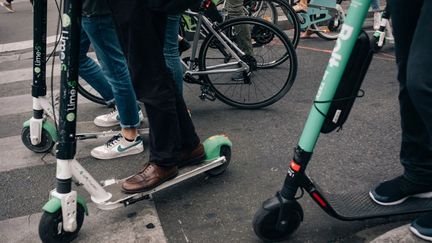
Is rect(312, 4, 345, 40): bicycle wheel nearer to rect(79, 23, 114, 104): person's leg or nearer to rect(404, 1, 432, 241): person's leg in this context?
rect(79, 23, 114, 104): person's leg

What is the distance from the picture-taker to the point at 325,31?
712 centimetres

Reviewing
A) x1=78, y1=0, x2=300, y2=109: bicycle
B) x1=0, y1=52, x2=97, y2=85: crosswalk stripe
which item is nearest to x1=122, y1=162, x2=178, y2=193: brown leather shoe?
x1=78, y1=0, x2=300, y2=109: bicycle

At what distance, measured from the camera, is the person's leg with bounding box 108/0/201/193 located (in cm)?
238

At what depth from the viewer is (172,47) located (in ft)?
10.4

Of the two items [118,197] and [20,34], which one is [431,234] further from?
[20,34]

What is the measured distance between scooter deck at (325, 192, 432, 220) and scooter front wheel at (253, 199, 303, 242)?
228mm

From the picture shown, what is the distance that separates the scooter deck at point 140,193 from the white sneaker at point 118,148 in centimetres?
70

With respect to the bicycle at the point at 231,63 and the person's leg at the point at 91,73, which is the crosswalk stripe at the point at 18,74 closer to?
the person's leg at the point at 91,73

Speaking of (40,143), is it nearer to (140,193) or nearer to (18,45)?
(140,193)

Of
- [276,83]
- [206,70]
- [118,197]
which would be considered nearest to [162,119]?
[118,197]

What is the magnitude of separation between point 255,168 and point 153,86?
40.5 inches

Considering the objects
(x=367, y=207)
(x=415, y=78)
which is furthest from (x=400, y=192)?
(x=415, y=78)

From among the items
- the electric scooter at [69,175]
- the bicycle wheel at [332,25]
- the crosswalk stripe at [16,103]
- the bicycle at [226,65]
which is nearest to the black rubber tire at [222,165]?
the electric scooter at [69,175]

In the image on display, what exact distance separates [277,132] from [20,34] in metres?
6.89
